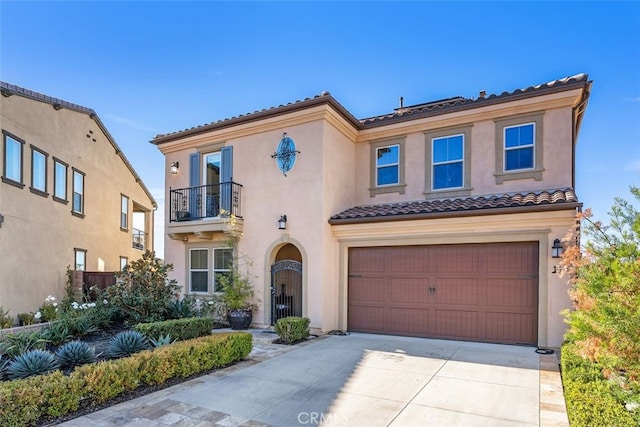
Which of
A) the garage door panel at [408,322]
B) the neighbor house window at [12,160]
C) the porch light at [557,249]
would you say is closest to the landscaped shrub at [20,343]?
the neighbor house window at [12,160]

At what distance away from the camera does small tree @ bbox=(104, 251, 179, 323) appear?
8.73m

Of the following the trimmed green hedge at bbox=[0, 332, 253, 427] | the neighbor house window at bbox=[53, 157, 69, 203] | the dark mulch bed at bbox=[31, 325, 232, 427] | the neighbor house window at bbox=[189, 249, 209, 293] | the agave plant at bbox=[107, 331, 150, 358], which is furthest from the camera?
the neighbor house window at bbox=[53, 157, 69, 203]

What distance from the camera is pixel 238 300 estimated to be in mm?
10633

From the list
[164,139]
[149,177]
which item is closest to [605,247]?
[164,139]

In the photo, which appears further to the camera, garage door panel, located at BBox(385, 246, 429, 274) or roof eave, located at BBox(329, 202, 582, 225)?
garage door panel, located at BBox(385, 246, 429, 274)

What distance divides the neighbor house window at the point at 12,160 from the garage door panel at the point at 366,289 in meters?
11.3

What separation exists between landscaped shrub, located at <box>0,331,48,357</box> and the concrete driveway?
2598 mm

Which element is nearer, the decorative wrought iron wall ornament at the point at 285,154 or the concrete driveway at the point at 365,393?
the concrete driveway at the point at 365,393

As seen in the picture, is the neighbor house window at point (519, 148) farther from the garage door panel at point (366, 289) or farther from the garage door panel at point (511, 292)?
the garage door panel at point (366, 289)

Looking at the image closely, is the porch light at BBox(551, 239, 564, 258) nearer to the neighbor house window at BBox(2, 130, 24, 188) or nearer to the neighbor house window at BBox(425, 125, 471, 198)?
the neighbor house window at BBox(425, 125, 471, 198)

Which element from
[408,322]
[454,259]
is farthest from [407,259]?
[408,322]

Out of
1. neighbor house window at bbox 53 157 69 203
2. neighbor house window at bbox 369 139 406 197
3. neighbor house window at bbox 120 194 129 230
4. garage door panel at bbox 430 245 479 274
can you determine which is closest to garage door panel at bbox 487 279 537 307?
garage door panel at bbox 430 245 479 274

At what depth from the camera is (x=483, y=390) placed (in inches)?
224

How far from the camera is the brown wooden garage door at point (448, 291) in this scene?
8703 mm
